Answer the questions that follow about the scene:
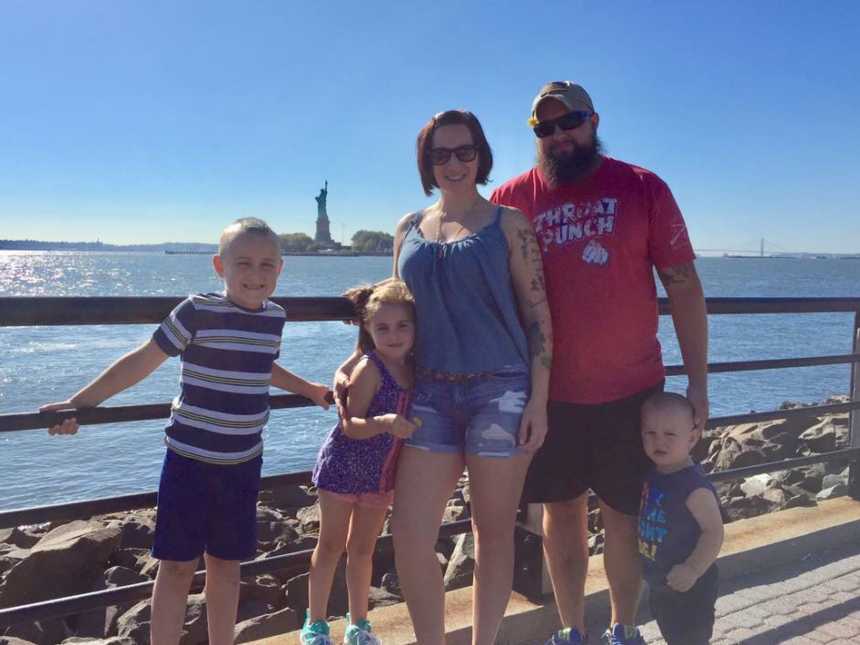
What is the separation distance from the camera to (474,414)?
2885 mm

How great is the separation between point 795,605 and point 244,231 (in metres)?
3.09

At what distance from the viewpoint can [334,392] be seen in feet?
10.0

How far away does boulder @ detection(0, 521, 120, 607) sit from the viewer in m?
6.24

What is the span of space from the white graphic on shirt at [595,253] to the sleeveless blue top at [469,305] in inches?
13.2

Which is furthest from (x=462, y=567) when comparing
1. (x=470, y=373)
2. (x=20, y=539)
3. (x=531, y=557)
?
(x=20, y=539)

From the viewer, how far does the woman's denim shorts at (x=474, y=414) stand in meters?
2.86

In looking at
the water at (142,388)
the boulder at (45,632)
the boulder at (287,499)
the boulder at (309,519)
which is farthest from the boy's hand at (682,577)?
the boulder at (287,499)

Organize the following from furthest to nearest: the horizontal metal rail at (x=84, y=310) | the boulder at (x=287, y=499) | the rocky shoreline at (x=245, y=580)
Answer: the boulder at (x=287, y=499)
the rocky shoreline at (x=245, y=580)
the horizontal metal rail at (x=84, y=310)

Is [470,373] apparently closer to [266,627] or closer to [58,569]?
[266,627]

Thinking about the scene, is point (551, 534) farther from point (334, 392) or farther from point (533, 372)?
point (334, 392)

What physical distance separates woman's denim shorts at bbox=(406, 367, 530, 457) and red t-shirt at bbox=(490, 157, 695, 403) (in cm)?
32

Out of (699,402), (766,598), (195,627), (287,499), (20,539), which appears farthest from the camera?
(287,499)

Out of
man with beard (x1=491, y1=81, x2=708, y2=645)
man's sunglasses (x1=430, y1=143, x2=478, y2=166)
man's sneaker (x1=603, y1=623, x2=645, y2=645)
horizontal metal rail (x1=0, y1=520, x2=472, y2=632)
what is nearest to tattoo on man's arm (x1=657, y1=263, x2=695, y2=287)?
man with beard (x1=491, y1=81, x2=708, y2=645)

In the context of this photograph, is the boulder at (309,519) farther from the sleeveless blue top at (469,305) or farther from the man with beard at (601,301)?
the sleeveless blue top at (469,305)
